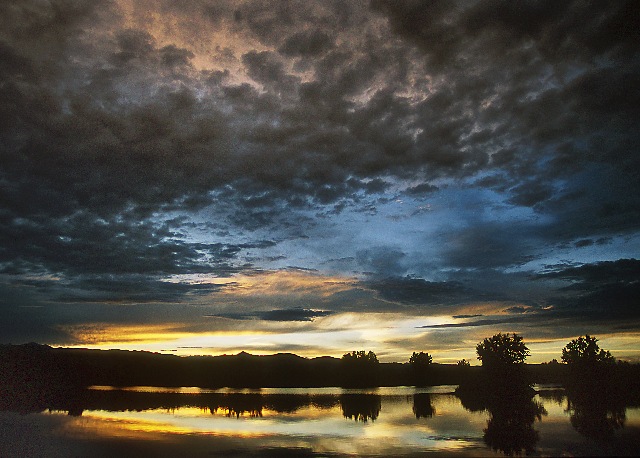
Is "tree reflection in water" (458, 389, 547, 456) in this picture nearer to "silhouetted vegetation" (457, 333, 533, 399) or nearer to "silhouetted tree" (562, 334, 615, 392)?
"silhouetted vegetation" (457, 333, 533, 399)

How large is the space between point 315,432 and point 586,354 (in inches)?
3671

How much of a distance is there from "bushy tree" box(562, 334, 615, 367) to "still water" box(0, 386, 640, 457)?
130 ft

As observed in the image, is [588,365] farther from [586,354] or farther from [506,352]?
[506,352]

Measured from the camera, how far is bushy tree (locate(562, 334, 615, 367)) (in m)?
111

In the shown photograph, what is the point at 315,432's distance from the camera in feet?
168

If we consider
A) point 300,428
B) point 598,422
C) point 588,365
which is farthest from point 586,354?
point 300,428

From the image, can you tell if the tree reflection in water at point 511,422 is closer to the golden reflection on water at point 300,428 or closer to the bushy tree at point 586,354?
the golden reflection on water at point 300,428

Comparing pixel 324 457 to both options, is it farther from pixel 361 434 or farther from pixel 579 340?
pixel 579 340

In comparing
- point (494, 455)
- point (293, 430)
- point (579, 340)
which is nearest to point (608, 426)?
point (494, 455)

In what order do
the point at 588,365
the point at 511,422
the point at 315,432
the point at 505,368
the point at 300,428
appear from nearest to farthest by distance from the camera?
the point at 315,432, the point at 300,428, the point at 511,422, the point at 505,368, the point at 588,365

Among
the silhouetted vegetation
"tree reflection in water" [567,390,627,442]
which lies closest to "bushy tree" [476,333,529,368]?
the silhouetted vegetation

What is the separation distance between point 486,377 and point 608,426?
173 feet

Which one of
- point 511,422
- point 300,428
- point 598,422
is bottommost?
point 300,428

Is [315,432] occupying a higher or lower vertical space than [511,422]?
lower
